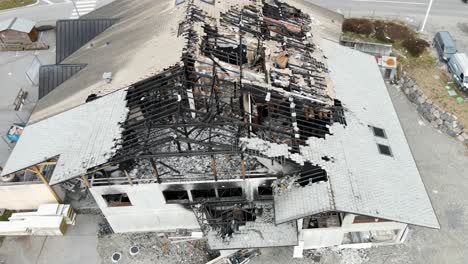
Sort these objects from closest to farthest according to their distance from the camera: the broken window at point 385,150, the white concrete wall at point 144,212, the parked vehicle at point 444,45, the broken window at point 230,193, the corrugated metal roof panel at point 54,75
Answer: the white concrete wall at point 144,212 < the broken window at point 385,150 < the broken window at point 230,193 < the corrugated metal roof panel at point 54,75 < the parked vehicle at point 444,45

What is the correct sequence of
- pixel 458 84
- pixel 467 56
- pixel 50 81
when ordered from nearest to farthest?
pixel 50 81 < pixel 458 84 < pixel 467 56

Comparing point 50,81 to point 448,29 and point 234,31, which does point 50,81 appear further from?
point 448,29

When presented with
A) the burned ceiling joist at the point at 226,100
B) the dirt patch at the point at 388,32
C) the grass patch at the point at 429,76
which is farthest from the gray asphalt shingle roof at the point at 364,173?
the dirt patch at the point at 388,32

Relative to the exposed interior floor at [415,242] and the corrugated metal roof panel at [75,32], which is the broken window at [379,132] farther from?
the corrugated metal roof panel at [75,32]

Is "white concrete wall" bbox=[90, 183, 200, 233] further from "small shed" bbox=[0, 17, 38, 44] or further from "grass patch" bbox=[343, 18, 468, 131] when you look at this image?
"small shed" bbox=[0, 17, 38, 44]

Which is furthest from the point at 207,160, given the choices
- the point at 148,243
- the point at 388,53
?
the point at 388,53
